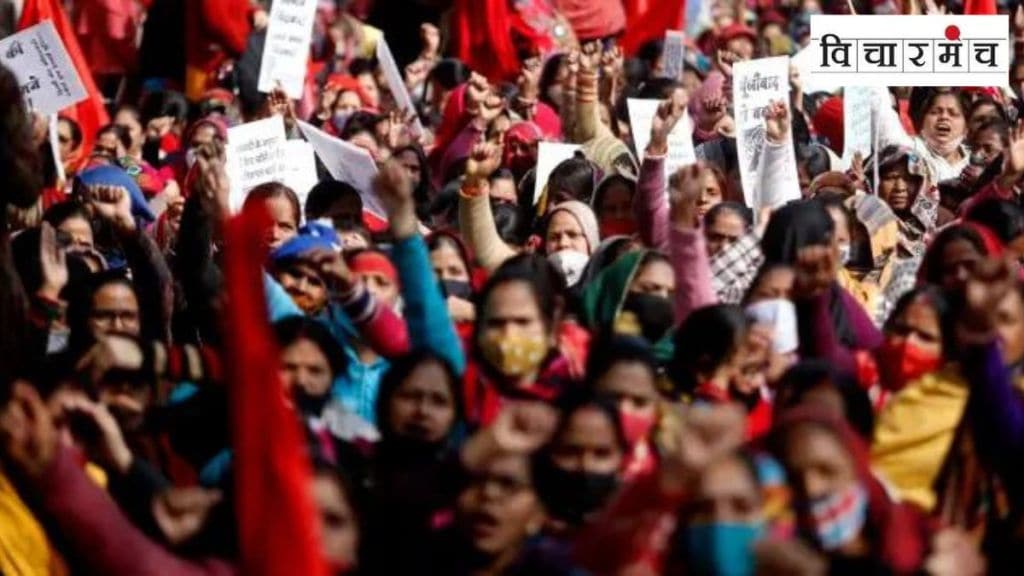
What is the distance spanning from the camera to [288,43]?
14.4 meters

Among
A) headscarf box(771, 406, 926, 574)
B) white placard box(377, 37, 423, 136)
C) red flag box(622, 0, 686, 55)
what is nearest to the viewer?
headscarf box(771, 406, 926, 574)

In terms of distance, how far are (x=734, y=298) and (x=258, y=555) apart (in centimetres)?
303

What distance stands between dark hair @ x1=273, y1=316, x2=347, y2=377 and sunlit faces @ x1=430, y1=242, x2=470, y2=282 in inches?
45.1

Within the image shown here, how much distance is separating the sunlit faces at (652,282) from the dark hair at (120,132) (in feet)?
17.0

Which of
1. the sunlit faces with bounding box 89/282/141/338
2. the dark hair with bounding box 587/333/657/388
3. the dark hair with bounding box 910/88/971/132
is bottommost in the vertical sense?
the dark hair with bounding box 587/333/657/388

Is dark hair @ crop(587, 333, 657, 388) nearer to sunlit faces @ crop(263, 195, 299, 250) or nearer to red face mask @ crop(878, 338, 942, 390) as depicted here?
red face mask @ crop(878, 338, 942, 390)

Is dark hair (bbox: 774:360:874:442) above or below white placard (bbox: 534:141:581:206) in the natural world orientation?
below

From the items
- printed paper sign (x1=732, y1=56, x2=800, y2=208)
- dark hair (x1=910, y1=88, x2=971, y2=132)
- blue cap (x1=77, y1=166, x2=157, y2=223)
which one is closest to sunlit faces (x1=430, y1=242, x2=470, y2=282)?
blue cap (x1=77, y1=166, x2=157, y2=223)

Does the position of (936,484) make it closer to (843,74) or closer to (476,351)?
(476,351)

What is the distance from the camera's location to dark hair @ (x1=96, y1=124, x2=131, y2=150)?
47.0 ft

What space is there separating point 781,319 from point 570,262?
1845 millimetres

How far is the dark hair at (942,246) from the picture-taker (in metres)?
9.40

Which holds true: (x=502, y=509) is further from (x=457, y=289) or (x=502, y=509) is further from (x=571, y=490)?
(x=457, y=289)

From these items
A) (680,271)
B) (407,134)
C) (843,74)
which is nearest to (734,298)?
(680,271)
